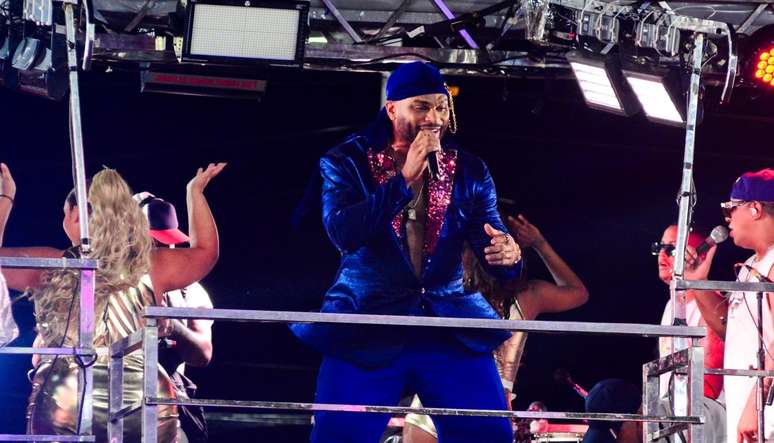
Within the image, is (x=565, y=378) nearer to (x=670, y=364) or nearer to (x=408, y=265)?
(x=670, y=364)

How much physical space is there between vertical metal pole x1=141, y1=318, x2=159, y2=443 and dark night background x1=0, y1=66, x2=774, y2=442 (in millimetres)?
4903

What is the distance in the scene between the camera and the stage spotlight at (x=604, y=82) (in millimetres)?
6340

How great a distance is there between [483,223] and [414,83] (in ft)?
1.53

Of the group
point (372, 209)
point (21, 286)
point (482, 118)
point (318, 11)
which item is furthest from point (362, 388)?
point (482, 118)

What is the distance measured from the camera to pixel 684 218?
4926 millimetres

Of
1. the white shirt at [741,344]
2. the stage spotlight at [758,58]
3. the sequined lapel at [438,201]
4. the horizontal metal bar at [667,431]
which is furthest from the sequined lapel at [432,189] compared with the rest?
the stage spotlight at [758,58]

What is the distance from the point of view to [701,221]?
8805mm

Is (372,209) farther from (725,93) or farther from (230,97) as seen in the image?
(230,97)

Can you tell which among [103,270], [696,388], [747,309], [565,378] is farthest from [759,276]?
[565,378]

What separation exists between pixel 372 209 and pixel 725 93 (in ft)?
9.12

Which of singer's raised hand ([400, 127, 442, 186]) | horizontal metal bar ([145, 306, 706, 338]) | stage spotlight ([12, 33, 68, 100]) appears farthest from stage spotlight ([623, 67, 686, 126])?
stage spotlight ([12, 33, 68, 100])

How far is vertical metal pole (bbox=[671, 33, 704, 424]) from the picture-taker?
14.0ft

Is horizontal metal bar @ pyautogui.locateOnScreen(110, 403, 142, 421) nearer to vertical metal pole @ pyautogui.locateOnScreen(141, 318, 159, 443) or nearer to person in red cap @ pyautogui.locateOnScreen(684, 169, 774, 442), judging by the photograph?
vertical metal pole @ pyautogui.locateOnScreen(141, 318, 159, 443)

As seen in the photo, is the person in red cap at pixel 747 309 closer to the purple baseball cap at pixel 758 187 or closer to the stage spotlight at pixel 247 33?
the purple baseball cap at pixel 758 187
